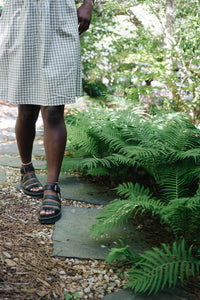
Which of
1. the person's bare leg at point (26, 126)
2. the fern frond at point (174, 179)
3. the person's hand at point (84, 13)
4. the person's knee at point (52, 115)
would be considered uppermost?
the person's hand at point (84, 13)

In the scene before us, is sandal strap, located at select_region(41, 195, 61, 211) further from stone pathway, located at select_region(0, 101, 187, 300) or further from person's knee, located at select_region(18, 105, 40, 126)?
person's knee, located at select_region(18, 105, 40, 126)

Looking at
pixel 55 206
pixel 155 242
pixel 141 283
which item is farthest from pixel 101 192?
pixel 141 283

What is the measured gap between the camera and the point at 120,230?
73.5 inches

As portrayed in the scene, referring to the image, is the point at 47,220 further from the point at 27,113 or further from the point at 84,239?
the point at 27,113

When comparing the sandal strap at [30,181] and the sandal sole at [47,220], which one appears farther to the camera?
the sandal strap at [30,181]

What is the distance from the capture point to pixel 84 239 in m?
1.76

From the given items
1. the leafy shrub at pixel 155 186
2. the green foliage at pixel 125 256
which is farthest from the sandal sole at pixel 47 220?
the green foliage at pixel 125 256

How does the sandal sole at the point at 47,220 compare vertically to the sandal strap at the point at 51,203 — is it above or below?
below

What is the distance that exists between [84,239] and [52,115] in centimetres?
80

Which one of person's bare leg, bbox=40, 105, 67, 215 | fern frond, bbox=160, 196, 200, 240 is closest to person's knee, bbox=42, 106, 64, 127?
person's bare leg, bbox=40, 105, 67, 215

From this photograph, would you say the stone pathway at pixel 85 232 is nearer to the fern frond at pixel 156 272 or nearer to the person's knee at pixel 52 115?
the fern frond at pixel 156 272

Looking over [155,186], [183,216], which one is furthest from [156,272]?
[155,186]

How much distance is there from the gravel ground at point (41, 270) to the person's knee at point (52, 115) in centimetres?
64

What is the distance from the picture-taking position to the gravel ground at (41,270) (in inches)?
Answer: 51.6
